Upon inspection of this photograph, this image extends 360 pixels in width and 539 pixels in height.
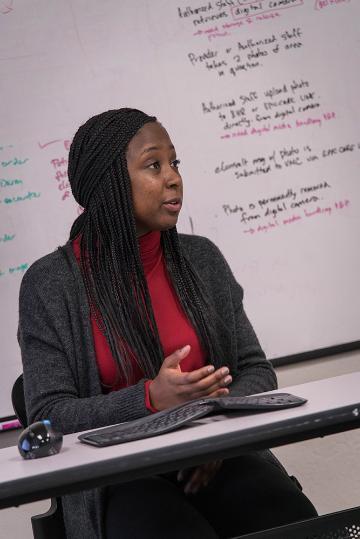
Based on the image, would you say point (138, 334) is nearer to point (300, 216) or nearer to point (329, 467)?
point (300, 216)

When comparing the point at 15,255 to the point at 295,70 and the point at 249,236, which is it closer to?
the point at 249,236

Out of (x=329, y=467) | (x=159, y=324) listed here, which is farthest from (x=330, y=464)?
(x=159, y=324)

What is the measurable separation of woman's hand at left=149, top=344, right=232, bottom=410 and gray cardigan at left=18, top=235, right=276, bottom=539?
5 centimetres

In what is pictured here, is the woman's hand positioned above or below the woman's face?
below

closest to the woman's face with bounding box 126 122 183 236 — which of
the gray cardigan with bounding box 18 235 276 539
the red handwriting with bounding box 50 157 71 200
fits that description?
the gray cardigan with bounding box 18 235 276 539

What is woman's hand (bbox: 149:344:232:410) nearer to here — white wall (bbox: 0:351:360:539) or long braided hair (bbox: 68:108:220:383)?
long braided hair (bbox: 68:108:220:383)

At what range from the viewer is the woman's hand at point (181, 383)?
1.49m

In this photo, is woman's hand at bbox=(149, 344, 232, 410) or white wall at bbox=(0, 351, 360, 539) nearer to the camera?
woman's hand at bbox=(149, 344, 232, 410)

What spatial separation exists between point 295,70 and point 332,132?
0.25 m

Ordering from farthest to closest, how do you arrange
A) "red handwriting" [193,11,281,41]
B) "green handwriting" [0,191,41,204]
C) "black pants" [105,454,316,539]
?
"red handwriting" [193,11,281,41] → "green handwriting" [0,191,41,204] → "black pants" [105,454,316,539]

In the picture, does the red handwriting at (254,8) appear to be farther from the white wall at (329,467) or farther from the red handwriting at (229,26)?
the white wall at (329,467)

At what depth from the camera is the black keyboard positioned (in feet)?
4.10

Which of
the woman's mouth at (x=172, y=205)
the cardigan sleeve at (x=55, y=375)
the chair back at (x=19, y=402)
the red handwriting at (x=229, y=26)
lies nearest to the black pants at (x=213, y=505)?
the cardigan sleeve at (x=55, y=375)

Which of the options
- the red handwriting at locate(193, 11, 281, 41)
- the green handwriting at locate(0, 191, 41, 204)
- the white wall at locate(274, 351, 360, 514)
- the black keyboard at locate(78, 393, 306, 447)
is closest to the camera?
the black keyboard at locate(78, 393, 306, 447)
